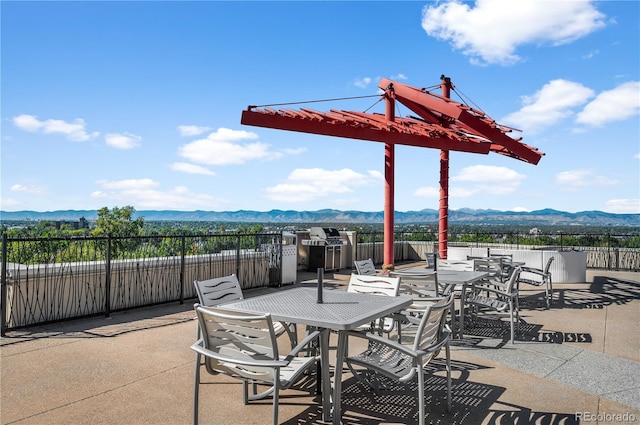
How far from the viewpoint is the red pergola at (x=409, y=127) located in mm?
8023

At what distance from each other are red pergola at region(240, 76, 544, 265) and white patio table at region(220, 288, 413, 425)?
161 inches

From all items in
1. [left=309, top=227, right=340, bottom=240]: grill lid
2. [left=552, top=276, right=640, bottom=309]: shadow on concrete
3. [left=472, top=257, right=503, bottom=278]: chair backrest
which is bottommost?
[left=552, top=276, right=640, bottom=309]: shadow on concrete

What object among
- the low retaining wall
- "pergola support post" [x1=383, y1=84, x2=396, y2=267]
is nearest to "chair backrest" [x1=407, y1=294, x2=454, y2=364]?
"pergola support post" [x1=383, y1=84, x2=396, y2=267]

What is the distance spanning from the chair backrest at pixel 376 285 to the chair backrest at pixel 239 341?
188cm

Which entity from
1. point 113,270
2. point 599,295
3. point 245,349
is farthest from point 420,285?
point 599,295

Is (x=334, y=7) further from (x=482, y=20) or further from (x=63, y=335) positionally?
(x=63, y=335)

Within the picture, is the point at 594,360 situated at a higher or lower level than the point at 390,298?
lower

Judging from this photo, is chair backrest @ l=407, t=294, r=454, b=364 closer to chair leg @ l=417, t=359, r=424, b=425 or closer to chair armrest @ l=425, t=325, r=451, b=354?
chair armrest @ l=425, t=325, r=451, b=354

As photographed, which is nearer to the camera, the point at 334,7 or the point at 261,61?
the point at 334,7

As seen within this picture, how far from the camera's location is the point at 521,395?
3.82 metres

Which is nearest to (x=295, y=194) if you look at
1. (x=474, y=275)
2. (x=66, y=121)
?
(x=66, y=121)

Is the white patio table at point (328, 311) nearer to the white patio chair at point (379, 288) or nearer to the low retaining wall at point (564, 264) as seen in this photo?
the white patio chair at point (379, 288)

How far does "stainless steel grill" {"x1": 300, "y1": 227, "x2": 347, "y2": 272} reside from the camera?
1251 centimetres

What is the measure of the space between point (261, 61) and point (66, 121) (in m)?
48.5
